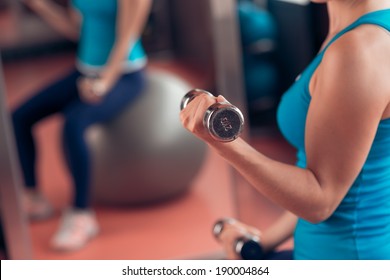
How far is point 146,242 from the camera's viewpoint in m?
2.68

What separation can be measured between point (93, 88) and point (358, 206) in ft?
5.40

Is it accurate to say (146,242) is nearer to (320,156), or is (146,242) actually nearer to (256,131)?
(256,131)

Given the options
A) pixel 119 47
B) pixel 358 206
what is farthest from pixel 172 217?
pixel 358 206

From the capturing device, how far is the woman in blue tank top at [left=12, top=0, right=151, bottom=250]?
2553 millimetres

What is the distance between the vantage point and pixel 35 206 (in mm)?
2979

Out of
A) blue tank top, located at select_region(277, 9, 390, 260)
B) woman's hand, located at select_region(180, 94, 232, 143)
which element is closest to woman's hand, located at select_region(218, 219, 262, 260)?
blue tank top, located at select_region(277, 9, 390, 260)

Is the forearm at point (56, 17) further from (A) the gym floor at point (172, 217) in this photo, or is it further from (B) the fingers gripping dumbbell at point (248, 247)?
(B) the fingers gripping dumbbell at point (248, 247)

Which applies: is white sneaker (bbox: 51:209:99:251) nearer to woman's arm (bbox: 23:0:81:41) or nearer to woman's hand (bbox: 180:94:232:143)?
woman's arm (bbox: 23:0:81:41)

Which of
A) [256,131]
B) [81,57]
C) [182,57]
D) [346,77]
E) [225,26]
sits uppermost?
[346,77]

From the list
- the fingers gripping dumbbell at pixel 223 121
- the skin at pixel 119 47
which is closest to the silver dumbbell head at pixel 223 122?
the fingers gripping dumbbell at pixel 223 121

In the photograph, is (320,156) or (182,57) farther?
(182,57)

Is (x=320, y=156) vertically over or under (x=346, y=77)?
under
